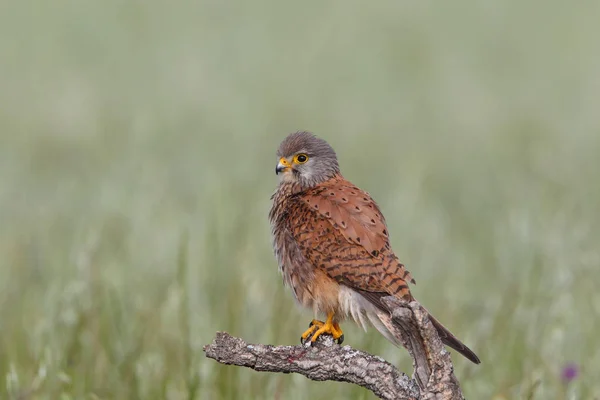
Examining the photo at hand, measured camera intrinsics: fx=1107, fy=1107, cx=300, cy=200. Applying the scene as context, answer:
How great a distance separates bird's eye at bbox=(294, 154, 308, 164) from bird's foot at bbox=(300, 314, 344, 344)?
91 centimetres

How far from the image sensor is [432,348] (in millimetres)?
3373

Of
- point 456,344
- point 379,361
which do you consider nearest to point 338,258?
point 456,344

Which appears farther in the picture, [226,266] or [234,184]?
[234,184]

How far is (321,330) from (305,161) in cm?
105

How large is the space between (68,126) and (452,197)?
15.3 ft

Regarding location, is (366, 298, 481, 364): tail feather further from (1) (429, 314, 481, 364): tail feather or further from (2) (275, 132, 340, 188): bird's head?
(2) (275, 132, 340, 188): bird's head

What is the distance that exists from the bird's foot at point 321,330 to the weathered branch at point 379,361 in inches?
19.0

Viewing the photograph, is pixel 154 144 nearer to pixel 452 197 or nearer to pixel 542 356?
pixel 452 197

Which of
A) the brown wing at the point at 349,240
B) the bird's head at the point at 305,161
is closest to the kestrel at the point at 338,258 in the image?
the brown wing at the point at 349,240

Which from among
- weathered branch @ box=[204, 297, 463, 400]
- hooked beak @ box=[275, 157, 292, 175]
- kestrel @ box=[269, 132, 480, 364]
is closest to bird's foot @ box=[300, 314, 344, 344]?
kestrel @ box=[269, 132, 480, 364]

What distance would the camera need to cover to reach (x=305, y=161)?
16.4ft

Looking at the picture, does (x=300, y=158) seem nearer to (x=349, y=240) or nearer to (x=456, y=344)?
(x=349, y=240)

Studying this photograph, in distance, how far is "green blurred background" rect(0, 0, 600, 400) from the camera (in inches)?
220

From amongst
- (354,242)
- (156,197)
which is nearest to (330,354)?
(354,242)
